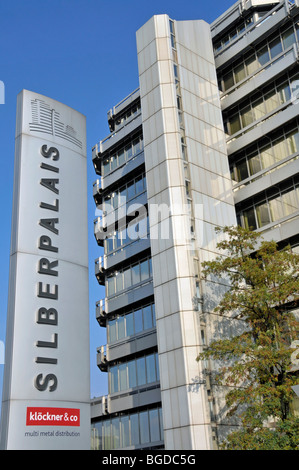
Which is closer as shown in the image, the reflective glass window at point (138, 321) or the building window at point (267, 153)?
the building window at point (267, 153)

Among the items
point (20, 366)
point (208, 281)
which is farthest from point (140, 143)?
point (20, 366)

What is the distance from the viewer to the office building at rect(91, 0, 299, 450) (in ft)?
117

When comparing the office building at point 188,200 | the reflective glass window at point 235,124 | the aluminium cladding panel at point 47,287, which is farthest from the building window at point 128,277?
the aluminium cladding panel at point 47,287

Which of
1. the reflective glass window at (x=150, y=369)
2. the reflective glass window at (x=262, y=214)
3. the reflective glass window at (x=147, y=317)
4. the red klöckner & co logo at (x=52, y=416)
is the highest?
the reflective glass window at (x=262, y=214)

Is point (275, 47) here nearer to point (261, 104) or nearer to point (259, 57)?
point (259, 57)

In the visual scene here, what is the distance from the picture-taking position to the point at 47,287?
75.8 ft

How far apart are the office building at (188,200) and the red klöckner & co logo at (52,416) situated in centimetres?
1308

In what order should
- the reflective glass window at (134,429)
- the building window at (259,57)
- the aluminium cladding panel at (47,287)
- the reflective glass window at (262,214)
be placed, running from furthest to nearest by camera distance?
the reflective glass window at (134,429), the building window at (259,57), the reflective glass window at (262,214), the aluminium cladding panel at (47,287)

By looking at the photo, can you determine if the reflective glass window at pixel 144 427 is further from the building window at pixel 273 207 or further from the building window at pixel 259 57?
the building window at pixel 259 57

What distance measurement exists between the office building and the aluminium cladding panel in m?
12.6

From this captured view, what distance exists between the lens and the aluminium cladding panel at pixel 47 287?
21.0 metres

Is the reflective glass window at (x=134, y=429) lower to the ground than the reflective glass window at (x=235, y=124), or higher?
lower
